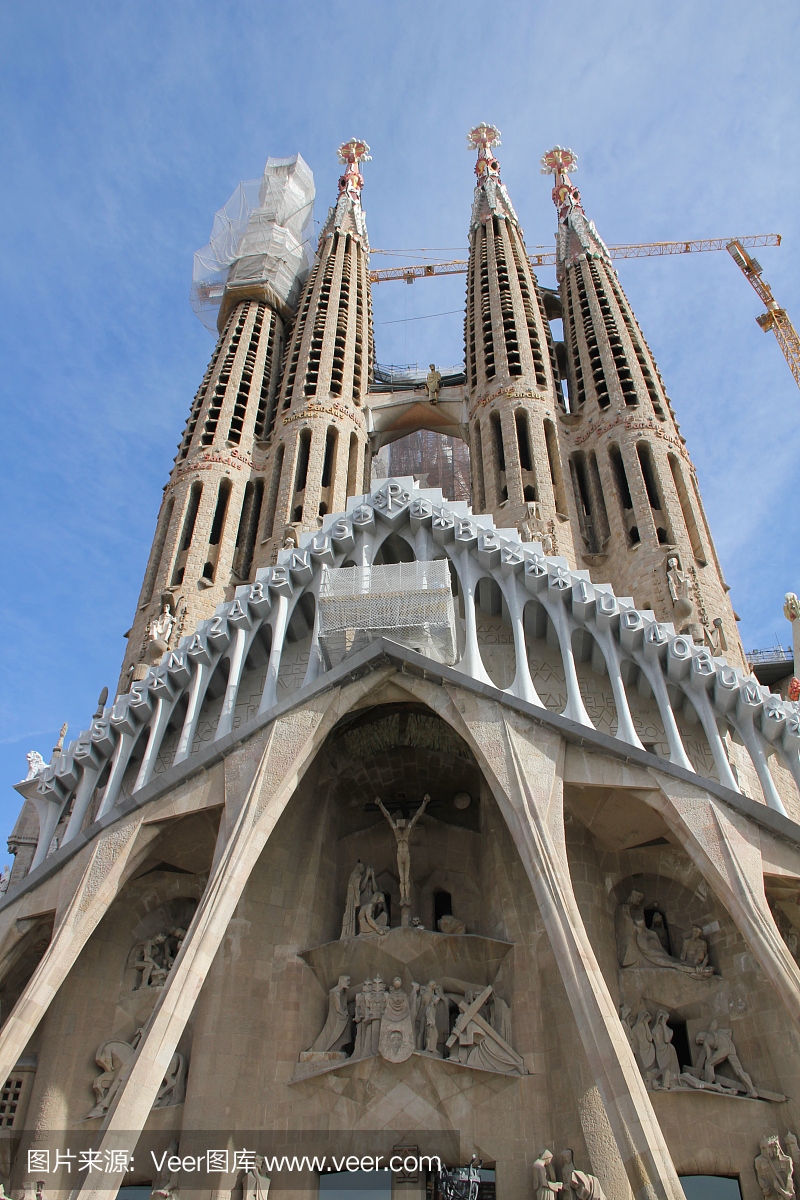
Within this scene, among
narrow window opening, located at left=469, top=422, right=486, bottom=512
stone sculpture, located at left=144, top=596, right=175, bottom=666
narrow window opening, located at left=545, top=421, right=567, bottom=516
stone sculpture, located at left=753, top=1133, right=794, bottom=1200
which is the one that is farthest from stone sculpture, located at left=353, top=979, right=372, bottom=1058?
narrow window opening, located at left=469, top=422, right=486, bottom=512

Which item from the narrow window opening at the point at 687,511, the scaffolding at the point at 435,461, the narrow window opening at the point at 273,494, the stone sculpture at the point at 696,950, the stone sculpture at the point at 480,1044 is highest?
the scaffolding at the point at 435,461

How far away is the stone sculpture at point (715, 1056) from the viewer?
37.0 ft

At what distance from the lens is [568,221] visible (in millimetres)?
27344

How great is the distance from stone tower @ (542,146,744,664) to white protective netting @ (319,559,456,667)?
180 inches

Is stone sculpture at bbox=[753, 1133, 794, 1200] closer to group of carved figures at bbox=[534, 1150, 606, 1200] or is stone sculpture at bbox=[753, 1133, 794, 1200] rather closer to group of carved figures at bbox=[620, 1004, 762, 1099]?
group of carved figures at bbox=[620, 1004, 762, 1099]

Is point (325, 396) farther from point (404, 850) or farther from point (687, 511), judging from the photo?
point (404, 850)

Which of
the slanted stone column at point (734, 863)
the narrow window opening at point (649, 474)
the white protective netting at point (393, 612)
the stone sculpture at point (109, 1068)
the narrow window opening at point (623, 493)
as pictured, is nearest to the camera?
the slanted stone column at point (734, 863)

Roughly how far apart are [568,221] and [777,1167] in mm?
24070

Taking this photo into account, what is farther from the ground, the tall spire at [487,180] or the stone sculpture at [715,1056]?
the tall spire at [487,180]

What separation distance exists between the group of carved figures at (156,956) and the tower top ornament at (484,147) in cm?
2521

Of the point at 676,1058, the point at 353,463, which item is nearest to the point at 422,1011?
the point at 676,1058

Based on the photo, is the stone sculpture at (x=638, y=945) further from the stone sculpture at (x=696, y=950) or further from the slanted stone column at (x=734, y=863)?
the slanted stone column at (x=734, y=863)

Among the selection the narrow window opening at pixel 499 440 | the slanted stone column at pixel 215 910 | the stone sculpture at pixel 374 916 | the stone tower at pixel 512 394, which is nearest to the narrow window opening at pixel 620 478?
the stone tower at pixel 512 394

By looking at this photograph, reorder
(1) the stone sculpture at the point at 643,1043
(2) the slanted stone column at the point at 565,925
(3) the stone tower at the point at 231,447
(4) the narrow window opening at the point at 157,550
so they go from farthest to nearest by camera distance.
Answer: (4) the narrow window opening at the point at 157,550 → (3) the stone tower at the point at 231,447 → (1) the stone sculpture at the point at 643,1043 → (2) the slanted stone column at the point at 565,925
